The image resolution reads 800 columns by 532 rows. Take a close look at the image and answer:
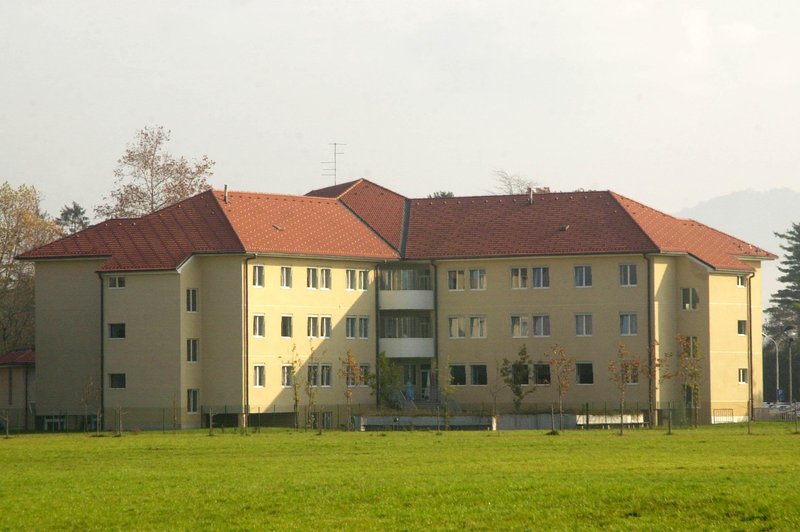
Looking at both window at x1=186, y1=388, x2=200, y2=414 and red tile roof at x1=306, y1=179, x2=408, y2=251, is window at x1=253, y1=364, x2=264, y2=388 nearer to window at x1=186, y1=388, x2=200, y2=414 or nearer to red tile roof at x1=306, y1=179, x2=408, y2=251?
window at x1=186, y1=388, x2=200, y2=414

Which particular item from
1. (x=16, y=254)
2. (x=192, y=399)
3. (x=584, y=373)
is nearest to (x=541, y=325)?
(x=584, y=373)

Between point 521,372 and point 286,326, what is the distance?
43.8 feet

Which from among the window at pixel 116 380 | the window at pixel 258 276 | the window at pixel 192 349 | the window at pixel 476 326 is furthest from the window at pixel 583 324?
the window at pixel 116 380

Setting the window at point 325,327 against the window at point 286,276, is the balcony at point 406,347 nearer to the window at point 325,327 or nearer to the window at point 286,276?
the window at point 325,327

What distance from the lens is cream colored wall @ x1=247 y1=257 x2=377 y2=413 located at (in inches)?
3310

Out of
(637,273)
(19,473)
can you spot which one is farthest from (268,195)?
(19,473)

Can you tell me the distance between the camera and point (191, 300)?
83.2 metres

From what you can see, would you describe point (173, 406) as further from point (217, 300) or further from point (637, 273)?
point (637, 273)

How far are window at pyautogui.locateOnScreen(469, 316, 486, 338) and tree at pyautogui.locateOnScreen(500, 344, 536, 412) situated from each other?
7.76 feet

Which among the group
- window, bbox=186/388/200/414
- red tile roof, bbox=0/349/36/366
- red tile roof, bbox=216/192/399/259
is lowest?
window, bbox=186/388/200/414

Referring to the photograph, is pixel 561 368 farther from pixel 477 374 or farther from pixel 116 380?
pixel 116 380

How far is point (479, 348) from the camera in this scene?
89.4 meters

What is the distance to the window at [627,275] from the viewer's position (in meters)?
87.1

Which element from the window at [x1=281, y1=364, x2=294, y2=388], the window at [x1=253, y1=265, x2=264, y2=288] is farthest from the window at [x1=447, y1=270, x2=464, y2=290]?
the window at [x1=253, y1=265, x2=264, y2=288]
